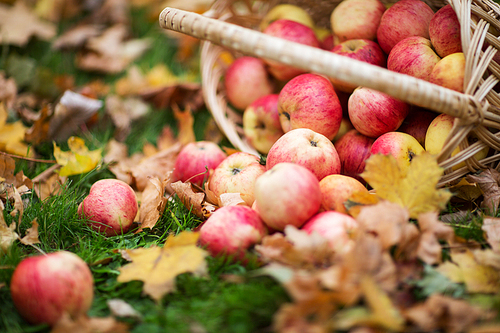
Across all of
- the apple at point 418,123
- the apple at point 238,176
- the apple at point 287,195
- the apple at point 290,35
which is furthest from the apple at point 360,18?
the apple at point 287,195

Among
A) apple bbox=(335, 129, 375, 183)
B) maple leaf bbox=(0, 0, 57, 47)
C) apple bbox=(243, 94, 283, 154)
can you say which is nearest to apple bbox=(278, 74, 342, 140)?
apple bbox=(335, 129, 375, 183)

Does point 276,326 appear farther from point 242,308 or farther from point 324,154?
point 324,154

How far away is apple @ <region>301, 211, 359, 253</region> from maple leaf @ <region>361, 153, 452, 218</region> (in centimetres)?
16

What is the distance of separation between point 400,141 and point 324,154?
1.05 ft

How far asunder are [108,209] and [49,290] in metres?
0.51

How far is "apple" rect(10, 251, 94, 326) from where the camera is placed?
1.05 m

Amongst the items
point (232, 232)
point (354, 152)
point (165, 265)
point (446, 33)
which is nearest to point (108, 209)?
point (165, 265)

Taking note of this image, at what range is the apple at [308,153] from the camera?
148 centimetres

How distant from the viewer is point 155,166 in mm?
2033

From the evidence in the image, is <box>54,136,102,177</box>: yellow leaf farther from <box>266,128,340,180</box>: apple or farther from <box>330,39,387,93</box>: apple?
<box>330,39,387,93</box>: apple

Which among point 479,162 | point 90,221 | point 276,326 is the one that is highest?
point 479,162

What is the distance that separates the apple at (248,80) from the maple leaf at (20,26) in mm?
1626

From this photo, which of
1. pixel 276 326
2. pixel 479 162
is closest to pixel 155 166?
pixel 276 326

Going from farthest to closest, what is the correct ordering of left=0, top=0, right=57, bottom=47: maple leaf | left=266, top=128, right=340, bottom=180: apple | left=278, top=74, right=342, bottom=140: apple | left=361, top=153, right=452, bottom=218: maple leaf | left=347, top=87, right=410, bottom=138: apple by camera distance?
left=0, top=0, right=57, bottom=47: maple leaf < left=278, top=74, right=342, bottom=140: apple < left=347, top=87, right=410, bottom=138: apple < left=266, top=128, right=340, bottom=180: apple < left=361, top=153, right=452, bottom=218: maple leaf
